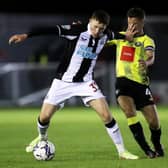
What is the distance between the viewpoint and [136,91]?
35.9ft

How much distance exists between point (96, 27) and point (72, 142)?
390 centimetres

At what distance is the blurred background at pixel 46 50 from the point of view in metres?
28.6

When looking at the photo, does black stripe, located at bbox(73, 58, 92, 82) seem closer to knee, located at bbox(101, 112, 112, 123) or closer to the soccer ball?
knee, located at bbox(101, 112, 112, 123)

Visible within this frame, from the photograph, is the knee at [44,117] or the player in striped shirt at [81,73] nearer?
the player in striped shirt at [81,73]

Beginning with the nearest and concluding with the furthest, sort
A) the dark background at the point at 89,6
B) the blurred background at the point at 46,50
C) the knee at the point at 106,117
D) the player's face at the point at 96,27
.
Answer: the player's face at the point at 96,27, the knee at the point at 106,117, the blurred background at the point at 46,50, the dark background at the point at 89,6

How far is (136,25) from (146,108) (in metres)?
1.24

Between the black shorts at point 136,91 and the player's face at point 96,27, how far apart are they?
0.81 metres

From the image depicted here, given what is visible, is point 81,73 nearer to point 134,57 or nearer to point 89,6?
point 134,57

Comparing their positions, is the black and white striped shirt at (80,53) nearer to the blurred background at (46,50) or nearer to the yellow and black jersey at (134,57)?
the yellow and black jersey at (134,57)

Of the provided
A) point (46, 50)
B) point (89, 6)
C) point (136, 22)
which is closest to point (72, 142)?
point (136, 22)

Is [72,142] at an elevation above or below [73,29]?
below

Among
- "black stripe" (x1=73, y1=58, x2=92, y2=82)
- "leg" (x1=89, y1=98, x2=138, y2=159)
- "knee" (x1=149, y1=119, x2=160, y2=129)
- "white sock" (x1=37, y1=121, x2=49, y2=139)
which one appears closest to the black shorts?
"knee" (x1=149, y1=119, x2=160, y2=129)

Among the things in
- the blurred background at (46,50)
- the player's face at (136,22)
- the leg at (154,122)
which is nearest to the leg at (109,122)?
the leg at (154,122)

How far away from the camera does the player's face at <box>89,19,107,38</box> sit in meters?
10.5
